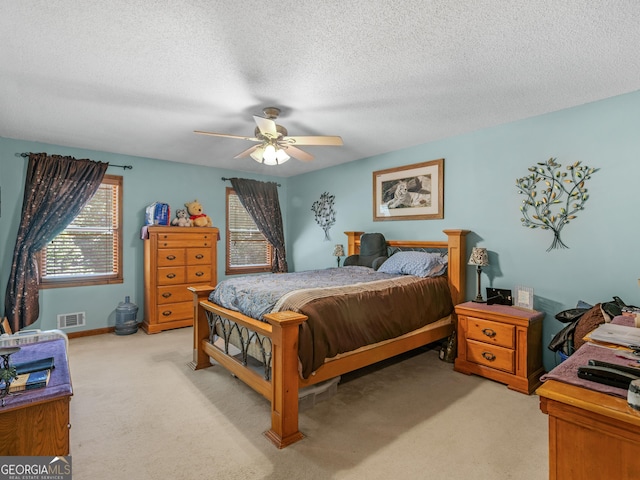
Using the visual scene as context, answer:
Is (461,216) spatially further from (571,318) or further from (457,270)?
(571,318)

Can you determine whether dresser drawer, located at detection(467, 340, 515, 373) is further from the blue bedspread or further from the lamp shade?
the blue bedspread


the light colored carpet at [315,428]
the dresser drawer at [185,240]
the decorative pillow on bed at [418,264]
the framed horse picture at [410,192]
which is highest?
the framed horse picture at [410,192]

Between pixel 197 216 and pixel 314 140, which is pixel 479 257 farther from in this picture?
pixel 197 216

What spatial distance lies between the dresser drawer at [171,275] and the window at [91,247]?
67cm

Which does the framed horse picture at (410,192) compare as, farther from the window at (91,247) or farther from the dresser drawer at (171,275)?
the window at (91,247)

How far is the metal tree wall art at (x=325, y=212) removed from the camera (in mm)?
5504

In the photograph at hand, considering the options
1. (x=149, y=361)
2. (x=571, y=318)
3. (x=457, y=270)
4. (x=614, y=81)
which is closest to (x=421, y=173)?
(x=457, y=270)

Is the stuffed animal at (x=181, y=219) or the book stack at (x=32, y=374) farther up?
the stuffed animal at (x=181, y=219)

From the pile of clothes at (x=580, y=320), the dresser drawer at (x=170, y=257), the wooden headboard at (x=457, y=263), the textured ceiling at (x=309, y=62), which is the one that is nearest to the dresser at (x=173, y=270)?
the dresser drawer at (x=170, y=257)

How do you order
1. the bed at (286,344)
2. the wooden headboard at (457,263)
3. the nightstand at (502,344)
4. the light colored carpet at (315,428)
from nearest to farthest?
the light colored carpet at (315,428), the bed at (286,344), the nightstand at (502,344), the wooden headboard at (457,263)

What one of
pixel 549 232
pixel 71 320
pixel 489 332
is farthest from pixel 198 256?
pixel 549 232

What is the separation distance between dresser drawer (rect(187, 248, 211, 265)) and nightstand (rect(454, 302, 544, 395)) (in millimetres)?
3550

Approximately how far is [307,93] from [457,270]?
2.38 m

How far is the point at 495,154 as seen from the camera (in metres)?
3.51
